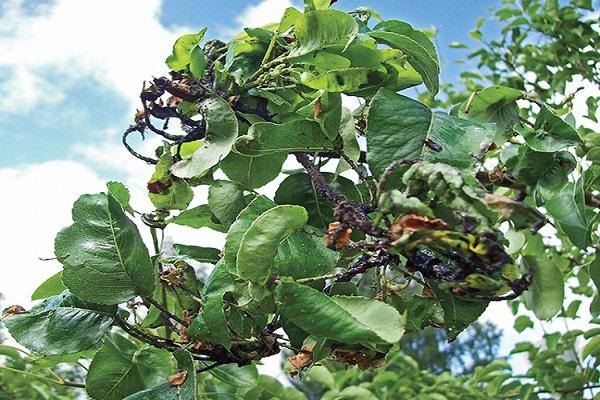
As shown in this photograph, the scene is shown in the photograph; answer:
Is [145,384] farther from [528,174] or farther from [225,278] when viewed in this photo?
[528,174]

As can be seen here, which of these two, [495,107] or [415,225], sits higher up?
[495,107]

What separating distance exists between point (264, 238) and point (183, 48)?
0.23m

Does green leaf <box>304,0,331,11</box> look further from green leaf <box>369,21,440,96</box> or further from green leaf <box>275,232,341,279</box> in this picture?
green leaf <box>275,232,341,279</box>

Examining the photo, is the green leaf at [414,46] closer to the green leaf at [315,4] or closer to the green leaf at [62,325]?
the green leaf at [315,4]

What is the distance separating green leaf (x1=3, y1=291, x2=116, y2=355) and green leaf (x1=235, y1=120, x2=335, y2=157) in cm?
18

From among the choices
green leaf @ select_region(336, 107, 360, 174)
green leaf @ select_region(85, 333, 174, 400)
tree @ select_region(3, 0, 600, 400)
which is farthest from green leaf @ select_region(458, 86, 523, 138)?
green leaf @ select_region(85, 333, 174, 400)

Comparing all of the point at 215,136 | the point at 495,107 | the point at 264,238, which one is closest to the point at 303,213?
the point at 264,238

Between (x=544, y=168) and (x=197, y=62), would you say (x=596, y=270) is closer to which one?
(x=544, y=168)

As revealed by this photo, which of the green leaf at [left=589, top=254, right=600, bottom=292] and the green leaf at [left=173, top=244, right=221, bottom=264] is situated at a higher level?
the green leaf at [left=173, top=244, right=221, bottom=264]

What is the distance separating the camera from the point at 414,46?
1.66 ft

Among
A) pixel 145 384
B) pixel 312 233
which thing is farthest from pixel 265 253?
pixel 145 384

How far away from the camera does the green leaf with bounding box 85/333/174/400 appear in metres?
0.57

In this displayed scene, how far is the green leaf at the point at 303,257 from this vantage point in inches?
17.9

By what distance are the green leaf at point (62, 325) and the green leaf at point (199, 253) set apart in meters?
0.07
